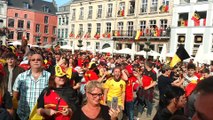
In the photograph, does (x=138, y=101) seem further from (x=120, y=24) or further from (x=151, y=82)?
(x=120, y=24)

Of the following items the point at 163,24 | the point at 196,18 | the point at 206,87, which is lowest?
the point at 206,87

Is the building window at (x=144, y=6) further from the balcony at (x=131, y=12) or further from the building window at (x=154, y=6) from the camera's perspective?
the balcony at (x=131, y=12)

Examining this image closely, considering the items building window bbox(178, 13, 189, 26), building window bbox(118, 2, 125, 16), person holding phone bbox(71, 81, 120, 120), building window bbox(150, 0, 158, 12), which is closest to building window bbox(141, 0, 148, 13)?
building window bbox(150, 0, 158, 12)

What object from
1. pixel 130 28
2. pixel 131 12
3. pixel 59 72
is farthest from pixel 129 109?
pixel 131 12

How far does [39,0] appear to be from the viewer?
268 ft

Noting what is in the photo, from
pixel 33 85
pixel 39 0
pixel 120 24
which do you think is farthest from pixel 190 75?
pixel 39 0

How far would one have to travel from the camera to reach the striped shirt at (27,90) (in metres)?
5.10

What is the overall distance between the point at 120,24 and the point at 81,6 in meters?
12.0

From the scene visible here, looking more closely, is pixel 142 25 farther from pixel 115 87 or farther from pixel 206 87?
pixel 206 87

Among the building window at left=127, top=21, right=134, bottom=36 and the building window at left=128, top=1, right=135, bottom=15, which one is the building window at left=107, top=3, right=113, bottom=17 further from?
the building window at left=127, top=21, right=134, bottom=36

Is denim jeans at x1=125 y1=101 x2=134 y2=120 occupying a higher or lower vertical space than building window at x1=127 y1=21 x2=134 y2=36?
lower

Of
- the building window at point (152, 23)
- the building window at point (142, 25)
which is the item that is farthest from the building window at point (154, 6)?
the building window at point (142, 25)

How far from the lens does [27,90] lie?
16.8ft

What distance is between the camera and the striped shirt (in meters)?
5.10
